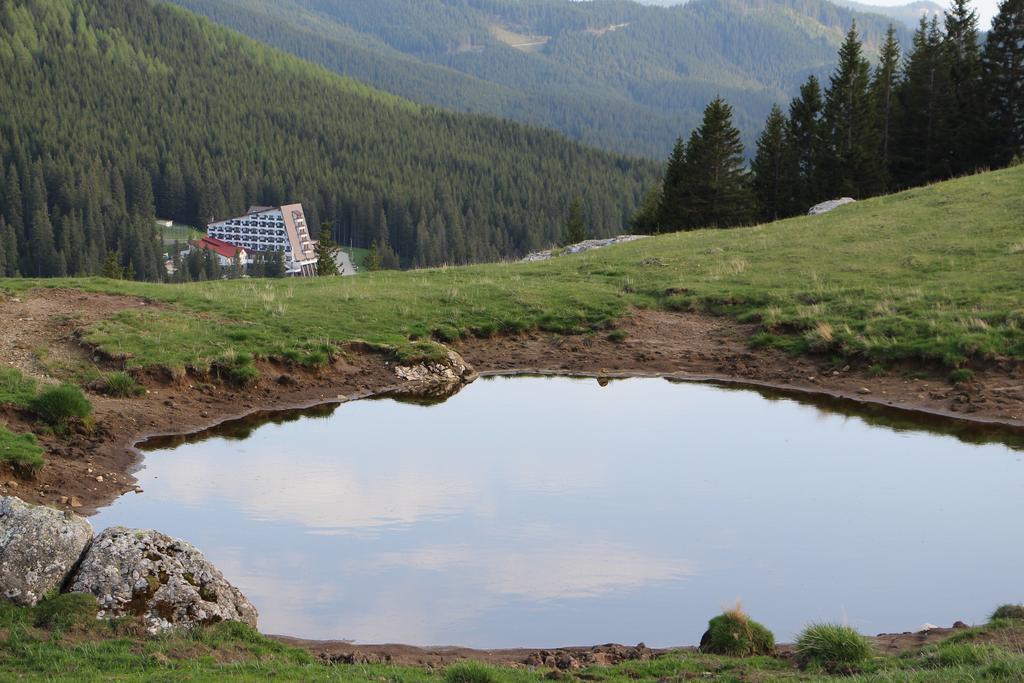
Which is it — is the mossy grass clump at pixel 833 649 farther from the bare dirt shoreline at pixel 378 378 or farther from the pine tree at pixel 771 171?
the pine tree at pixel 771 171

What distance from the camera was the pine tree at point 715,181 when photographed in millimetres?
73312

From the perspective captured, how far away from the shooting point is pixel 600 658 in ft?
37.5

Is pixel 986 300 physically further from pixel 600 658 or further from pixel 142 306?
pixel 142 306

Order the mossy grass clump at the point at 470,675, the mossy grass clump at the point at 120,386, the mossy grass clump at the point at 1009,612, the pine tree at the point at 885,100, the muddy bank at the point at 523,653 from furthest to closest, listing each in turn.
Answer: the pine tree at the point at 885,100 < the mossy grass clump at the point at 120,386 < the mossy grass clump at the point at 1009,612 < the muddy bank at the point at 523,653 < the mossy grass clump at the point at 470,675

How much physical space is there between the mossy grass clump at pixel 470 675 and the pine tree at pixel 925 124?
65.4m

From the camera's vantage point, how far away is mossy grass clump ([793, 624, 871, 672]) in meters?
10.6

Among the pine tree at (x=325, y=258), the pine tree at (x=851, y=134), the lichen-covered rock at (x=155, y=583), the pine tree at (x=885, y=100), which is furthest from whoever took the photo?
the pine tree at (x=325, y=258)

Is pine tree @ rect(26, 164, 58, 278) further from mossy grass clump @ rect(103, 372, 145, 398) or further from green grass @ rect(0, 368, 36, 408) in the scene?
green grass @ rect(0, 368, 36, 408)

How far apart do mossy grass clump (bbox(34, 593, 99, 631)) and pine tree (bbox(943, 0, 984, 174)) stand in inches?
2457

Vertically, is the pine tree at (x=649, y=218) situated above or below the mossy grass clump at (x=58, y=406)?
above

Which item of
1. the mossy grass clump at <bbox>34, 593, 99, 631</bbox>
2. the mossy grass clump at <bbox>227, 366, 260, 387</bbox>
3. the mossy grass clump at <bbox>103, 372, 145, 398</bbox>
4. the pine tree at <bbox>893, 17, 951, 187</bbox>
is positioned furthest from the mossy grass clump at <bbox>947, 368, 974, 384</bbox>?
the pine tree at <bbox>893, 17, 951, 187</bbox>

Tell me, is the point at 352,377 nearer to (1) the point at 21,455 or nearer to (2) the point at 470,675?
(1) the point at 21,455

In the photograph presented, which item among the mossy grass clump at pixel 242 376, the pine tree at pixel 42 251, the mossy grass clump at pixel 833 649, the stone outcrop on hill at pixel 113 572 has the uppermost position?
the pine tree at pixel 42 251

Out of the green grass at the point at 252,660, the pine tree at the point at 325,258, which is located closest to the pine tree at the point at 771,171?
the pine tree at the point at 325,258
